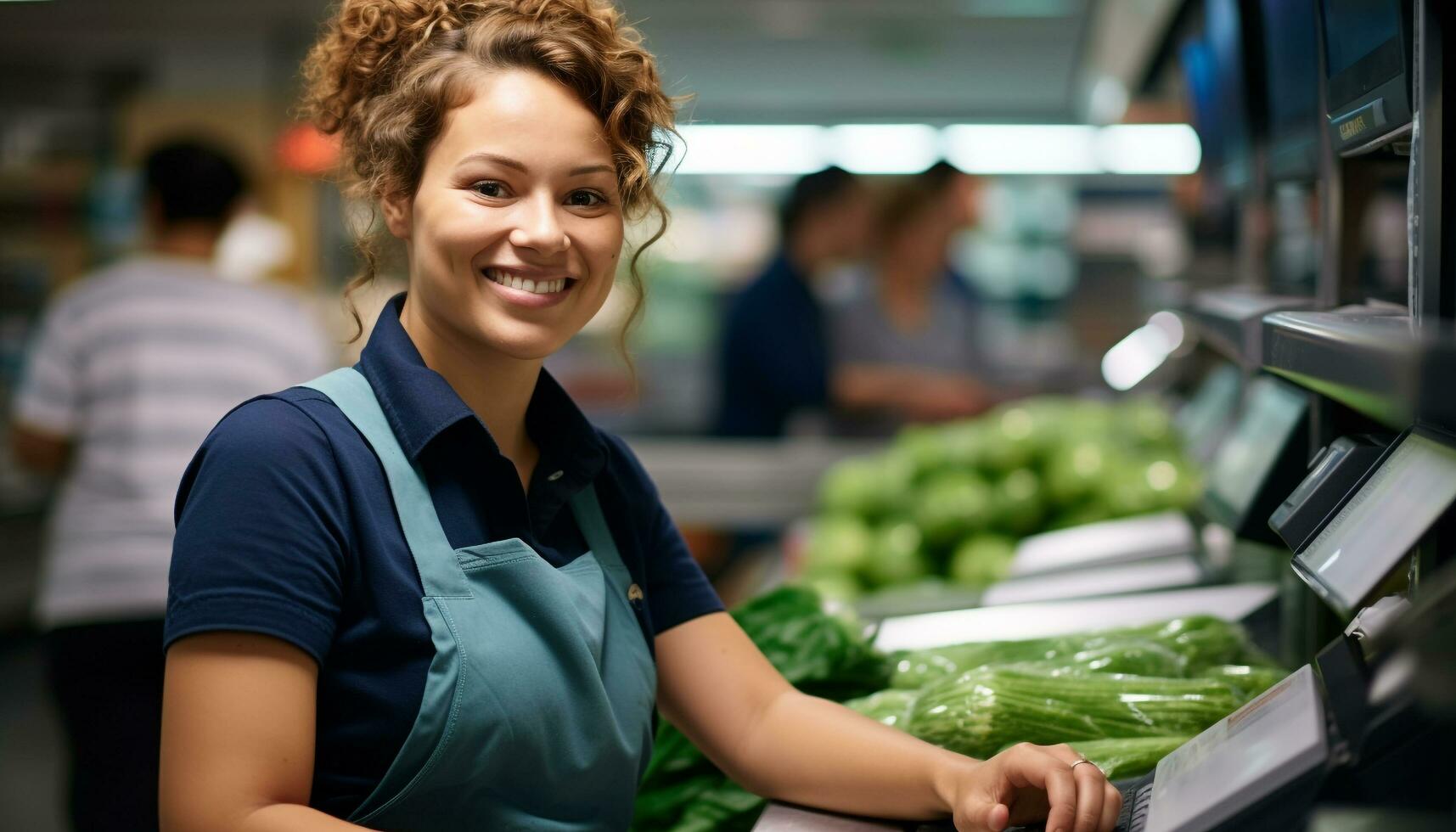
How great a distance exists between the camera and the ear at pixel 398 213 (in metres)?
1.28

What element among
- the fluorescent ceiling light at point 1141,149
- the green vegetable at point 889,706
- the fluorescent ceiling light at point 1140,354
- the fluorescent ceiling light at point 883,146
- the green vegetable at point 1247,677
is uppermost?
the fluorescent ceiling light at point 883,146

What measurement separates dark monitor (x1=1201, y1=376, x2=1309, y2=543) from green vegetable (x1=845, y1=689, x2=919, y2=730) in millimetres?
460

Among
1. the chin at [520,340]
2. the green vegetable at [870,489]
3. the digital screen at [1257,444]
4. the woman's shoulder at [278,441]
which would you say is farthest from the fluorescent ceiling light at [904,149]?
the woman's shoulder at [278,441]

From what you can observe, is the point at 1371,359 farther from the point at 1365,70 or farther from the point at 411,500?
the point at 411,500

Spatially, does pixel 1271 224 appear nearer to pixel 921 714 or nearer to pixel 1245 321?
pixel 1245 321

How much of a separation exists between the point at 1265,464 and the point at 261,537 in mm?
1163

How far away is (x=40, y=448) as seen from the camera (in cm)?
288

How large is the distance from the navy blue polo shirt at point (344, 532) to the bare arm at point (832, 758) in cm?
24

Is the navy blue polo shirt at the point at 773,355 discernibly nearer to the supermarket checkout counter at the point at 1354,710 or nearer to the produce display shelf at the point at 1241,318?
the produce display shelf at the point at 1241,318

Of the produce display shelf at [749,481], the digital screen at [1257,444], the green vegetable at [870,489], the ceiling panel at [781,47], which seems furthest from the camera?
the ceiling panel at [781,47]

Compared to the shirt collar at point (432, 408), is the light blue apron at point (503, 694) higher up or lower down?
lower down

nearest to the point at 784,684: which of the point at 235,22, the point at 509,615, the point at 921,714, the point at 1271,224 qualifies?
the point at 921,714

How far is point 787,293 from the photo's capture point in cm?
457

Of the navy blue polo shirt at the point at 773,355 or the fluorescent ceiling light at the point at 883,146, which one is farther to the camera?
the fluorescent ceiling light at the point at 883,146
